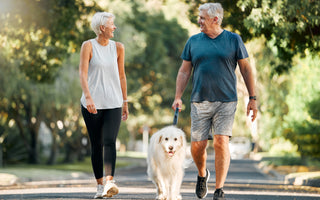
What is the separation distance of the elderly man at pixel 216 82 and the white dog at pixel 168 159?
23 cm

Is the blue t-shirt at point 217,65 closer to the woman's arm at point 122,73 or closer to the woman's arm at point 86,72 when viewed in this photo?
the woman's arm at point 122,73

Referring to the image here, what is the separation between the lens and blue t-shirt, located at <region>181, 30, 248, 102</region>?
282 inches

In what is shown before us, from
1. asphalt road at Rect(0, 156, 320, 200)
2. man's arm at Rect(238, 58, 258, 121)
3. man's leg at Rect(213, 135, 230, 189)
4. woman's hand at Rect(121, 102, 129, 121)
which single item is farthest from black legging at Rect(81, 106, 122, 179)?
man's arm at Rect(238, 58, 258, 121)

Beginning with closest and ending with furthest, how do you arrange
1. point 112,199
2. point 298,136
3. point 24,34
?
point 112,199 < point 24,34 < point 298,136

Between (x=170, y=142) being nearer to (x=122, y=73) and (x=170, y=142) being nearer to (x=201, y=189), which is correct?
(x=201, y=189)

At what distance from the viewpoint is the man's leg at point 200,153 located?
24.2 ft

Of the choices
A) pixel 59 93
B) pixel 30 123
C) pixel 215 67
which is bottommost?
pixel 30 123

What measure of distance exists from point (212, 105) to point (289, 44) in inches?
306

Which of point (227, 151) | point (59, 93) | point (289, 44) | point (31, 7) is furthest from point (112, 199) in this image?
point (59, 93)

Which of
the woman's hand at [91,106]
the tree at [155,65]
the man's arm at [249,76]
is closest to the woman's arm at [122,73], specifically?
the woman's hand at [91,106]

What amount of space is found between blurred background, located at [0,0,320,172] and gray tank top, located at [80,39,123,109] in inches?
119

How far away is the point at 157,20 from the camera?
141 ft

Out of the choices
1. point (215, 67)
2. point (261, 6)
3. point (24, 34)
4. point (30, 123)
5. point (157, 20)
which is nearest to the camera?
point (215, 67)

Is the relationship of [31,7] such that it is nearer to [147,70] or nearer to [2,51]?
[2,51]
